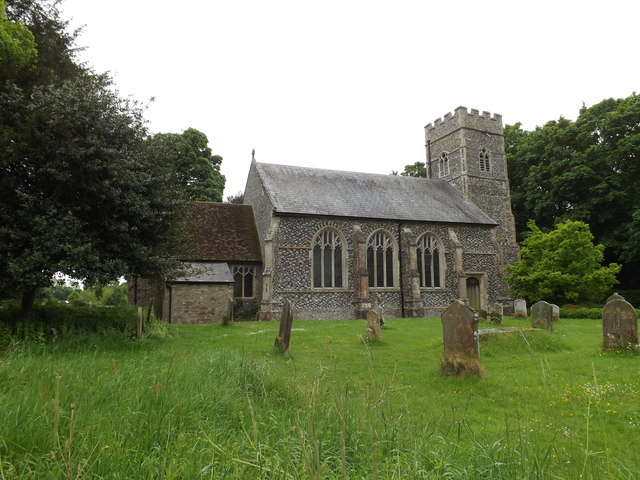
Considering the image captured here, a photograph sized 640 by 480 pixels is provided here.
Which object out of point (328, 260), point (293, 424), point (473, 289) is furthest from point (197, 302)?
point (293, 424)

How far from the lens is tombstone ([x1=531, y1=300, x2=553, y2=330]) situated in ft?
42.4

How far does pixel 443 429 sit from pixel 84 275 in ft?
27.2

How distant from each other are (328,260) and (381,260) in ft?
10.2

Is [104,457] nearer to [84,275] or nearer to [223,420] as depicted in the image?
[223,420]

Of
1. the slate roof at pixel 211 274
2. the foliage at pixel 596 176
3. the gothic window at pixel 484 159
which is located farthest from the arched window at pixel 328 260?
the foliage at pixel 596 176

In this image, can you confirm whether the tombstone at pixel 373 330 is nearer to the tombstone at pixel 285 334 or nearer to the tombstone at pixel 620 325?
the tombstone at pixel 285 334

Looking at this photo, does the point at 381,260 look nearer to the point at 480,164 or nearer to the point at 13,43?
the point at 480,164

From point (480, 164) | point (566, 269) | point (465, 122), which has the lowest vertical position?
point (566, 269)

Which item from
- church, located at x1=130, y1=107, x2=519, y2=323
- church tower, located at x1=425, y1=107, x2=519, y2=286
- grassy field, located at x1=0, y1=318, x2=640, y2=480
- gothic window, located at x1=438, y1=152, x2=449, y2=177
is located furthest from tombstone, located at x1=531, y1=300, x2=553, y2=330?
gothic window, located at x1=438, y1=152, x2=449, y2=177

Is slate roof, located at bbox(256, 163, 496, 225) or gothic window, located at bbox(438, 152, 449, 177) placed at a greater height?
gothic window, located at bbox(438, 152, 449, 177)

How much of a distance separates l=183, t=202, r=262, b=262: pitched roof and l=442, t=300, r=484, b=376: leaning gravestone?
15.7 metres

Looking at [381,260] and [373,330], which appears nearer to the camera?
[373,330]

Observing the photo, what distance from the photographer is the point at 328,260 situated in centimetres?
2278

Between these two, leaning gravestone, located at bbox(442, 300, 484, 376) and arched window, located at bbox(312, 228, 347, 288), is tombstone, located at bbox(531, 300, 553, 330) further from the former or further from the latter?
arched window, located at bbox(312, 228, 347, 288)
